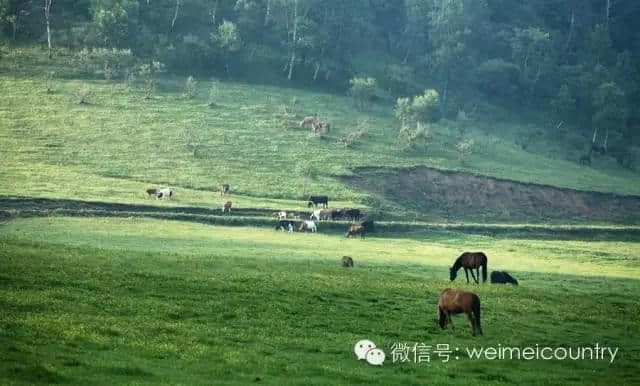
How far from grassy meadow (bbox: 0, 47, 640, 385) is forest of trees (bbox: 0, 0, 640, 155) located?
6946 millimetres

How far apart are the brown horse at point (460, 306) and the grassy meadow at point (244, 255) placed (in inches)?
19.0

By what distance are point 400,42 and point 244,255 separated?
10157 cm

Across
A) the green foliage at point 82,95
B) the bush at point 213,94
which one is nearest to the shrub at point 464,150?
the bush at point 213,94

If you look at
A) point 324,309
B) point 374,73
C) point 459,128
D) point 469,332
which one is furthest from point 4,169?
point 374,73

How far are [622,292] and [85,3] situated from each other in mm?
90199

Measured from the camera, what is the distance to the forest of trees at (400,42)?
10438 centimetres

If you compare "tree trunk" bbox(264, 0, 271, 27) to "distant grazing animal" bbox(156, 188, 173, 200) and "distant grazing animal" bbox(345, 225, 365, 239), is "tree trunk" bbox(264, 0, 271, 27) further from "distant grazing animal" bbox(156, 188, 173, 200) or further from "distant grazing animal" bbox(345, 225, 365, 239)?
"distant grazing animal" bbox(345, 225, 365, 239)

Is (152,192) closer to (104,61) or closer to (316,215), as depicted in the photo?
(316,215)

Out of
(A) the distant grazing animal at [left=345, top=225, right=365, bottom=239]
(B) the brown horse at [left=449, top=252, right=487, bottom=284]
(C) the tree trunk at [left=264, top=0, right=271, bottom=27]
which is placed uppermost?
(C) the tree trunk at [left=264, top=0, right=271, bottom=27]

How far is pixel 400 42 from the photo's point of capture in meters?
138

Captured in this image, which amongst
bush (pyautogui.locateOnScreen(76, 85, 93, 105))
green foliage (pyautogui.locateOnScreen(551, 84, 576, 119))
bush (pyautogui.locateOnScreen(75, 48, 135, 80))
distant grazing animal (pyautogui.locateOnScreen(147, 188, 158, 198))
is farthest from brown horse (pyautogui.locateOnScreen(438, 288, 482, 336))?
green foliage (pyautogui.locateOnScreen(551, 84, 576, 119))

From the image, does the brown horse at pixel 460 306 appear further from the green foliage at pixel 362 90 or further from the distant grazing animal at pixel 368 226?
the green foliage at pixel 362 90

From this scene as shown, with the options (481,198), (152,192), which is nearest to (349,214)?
(152,192)

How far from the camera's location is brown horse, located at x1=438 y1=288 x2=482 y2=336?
24500 millimetres
